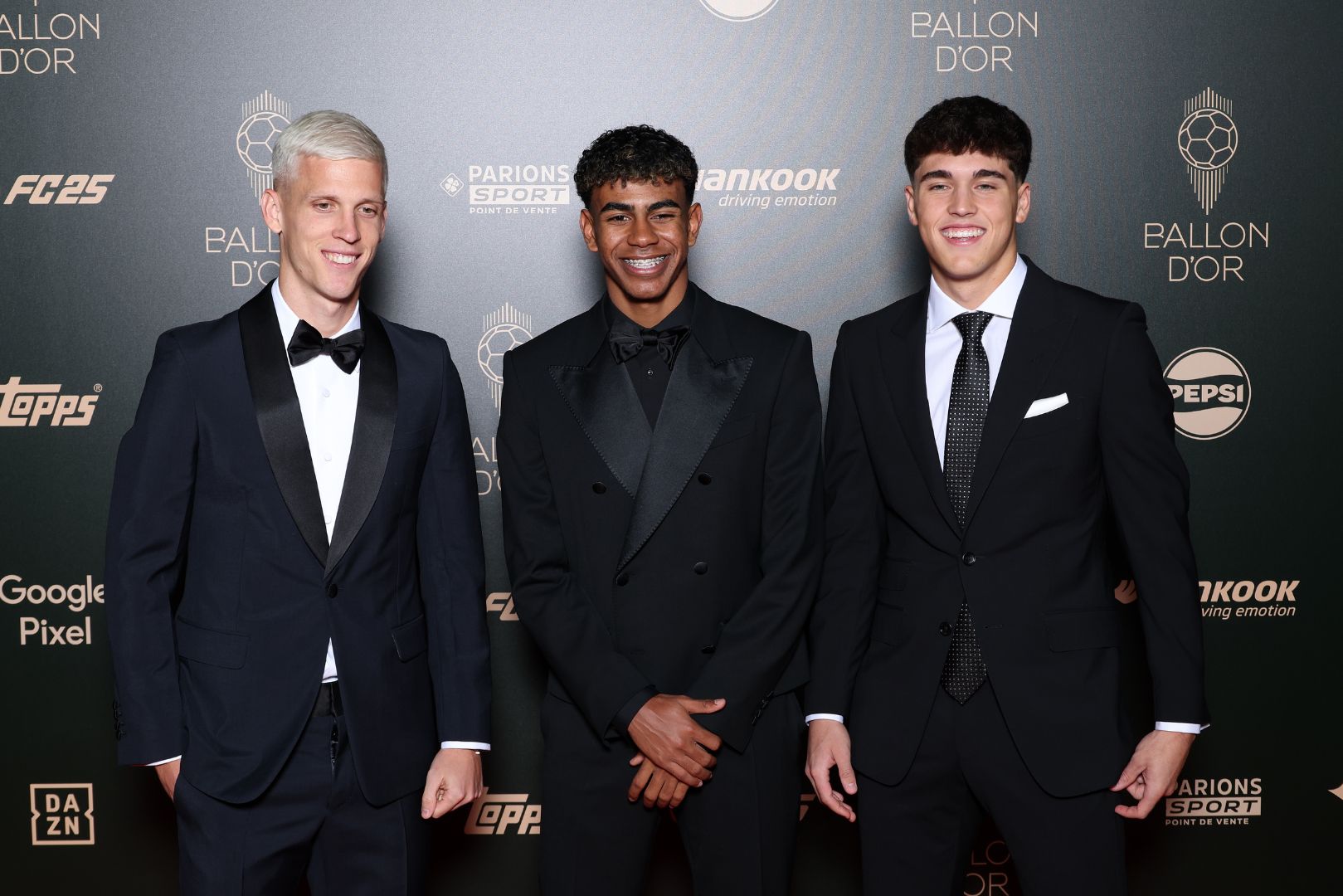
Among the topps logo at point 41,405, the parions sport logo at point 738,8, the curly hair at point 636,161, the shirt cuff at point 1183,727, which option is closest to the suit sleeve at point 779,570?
the curly hair at point 636,161

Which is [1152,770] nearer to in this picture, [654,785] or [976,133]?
[654,785]

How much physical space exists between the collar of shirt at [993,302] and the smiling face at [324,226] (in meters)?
1.19

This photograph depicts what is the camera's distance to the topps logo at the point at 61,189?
327 centimetres

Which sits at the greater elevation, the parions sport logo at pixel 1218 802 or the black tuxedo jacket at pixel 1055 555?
the black tuxedo jacket at pixel 1055 555

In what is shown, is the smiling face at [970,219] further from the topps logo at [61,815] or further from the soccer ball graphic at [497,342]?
the topps logo at [61,815]

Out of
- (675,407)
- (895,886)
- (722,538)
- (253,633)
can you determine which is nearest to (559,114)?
(675,407)

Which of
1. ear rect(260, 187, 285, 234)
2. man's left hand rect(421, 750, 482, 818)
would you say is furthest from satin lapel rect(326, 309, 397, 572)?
man's left hand rect(421, 750, 482, 818)

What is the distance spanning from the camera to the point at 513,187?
3289mm

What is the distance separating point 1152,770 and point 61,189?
10.9 ft

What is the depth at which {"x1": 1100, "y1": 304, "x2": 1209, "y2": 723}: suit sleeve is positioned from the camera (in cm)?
206

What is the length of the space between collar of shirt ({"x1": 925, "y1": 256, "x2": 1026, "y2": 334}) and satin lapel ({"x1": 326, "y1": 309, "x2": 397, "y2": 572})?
3.73ft

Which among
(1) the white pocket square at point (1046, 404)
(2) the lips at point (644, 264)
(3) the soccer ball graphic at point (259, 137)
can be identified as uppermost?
(3) the soccer ball graphic at point (259, 137)

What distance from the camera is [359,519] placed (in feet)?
6.91

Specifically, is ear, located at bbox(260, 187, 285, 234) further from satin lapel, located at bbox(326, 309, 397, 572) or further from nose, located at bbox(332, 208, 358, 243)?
satin lapel, located at bbox(326, 309, 397, 572)
